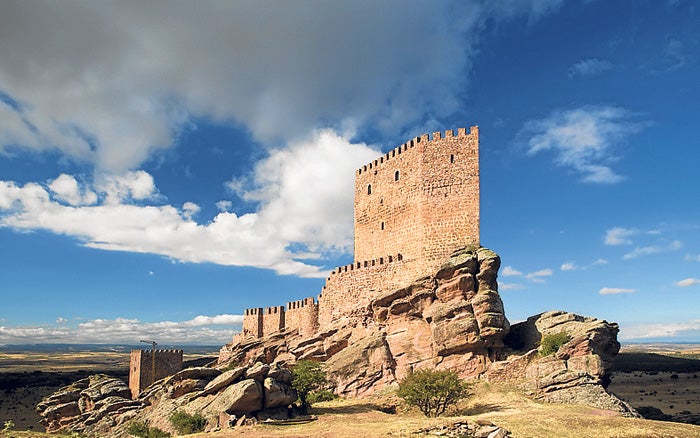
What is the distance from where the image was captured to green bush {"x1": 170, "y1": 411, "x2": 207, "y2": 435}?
2795 centimetres

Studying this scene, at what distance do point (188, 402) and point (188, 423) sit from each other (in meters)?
3.77

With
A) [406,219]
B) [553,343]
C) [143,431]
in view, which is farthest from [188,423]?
[553,343]

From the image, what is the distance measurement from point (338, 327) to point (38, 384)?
87.1 meters

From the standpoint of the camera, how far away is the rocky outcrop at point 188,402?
93.7 ft

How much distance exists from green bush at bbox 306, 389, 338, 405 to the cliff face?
110 cm

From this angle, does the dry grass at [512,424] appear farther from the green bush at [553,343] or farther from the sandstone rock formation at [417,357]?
the green bush at [553,343]

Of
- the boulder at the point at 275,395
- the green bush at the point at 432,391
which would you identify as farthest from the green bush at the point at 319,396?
the green bush at the point at 432,391

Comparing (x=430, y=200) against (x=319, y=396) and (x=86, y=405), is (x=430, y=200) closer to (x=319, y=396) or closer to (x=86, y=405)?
(x=319, y=396)

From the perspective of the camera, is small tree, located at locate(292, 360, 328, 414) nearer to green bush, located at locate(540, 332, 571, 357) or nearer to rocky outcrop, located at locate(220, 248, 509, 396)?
rocky outcrop, located at locate(220, 248, 509, 396)

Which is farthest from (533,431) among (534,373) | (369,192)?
(369,192)

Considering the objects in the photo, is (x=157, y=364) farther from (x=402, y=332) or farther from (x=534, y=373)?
(x=534, y=373)

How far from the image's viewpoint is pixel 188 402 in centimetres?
3177

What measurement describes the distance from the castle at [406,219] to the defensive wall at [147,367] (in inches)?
682

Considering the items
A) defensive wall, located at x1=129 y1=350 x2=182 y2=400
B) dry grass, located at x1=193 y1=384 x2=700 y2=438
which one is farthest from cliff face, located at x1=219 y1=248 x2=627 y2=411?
defensive wall, located at x1=129 y1=350 x2=182 y2=400
